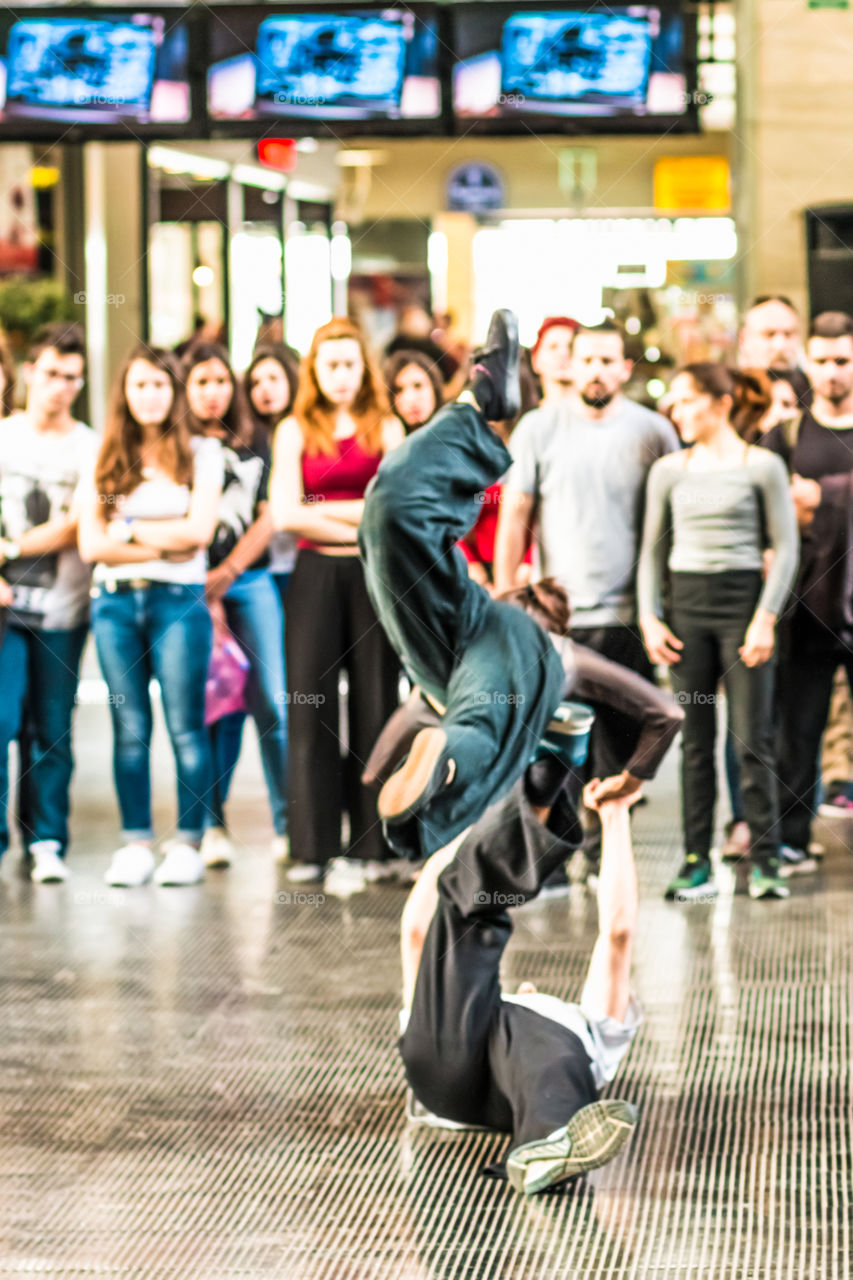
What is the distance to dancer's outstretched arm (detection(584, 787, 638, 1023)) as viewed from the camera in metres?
3.67

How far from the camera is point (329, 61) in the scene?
8.15m

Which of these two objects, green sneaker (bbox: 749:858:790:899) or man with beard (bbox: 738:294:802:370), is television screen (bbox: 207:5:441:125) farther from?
green sneaker (bbox: 749:858:790:899)

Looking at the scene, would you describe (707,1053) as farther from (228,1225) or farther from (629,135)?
(629,135)

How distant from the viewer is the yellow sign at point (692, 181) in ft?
60.5

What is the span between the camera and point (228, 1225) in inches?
132

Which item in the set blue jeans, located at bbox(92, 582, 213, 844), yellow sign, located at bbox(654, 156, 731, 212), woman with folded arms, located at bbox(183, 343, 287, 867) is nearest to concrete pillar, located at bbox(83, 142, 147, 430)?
yellow sign, located at bbox(654, 156, 731, 212)

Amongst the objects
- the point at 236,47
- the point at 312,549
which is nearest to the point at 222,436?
the point at 312,549

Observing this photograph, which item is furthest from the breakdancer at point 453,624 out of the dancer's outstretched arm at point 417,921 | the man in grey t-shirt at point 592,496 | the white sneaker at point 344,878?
the white sneaker at point 344,878

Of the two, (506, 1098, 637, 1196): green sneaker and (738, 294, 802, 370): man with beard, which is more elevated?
(738, 294, 802, 370): man with beard

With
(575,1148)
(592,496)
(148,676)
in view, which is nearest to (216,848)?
(148,676)

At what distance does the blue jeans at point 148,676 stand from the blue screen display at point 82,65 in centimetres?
304

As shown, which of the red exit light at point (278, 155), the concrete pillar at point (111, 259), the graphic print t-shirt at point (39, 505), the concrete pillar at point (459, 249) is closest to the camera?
the graphic print t-shirt at point (39, 505)

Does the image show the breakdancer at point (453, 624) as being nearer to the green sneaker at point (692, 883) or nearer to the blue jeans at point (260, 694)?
the green sneaker at point (692, 883)

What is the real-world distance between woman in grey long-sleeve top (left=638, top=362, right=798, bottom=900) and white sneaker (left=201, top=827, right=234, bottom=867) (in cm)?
142
